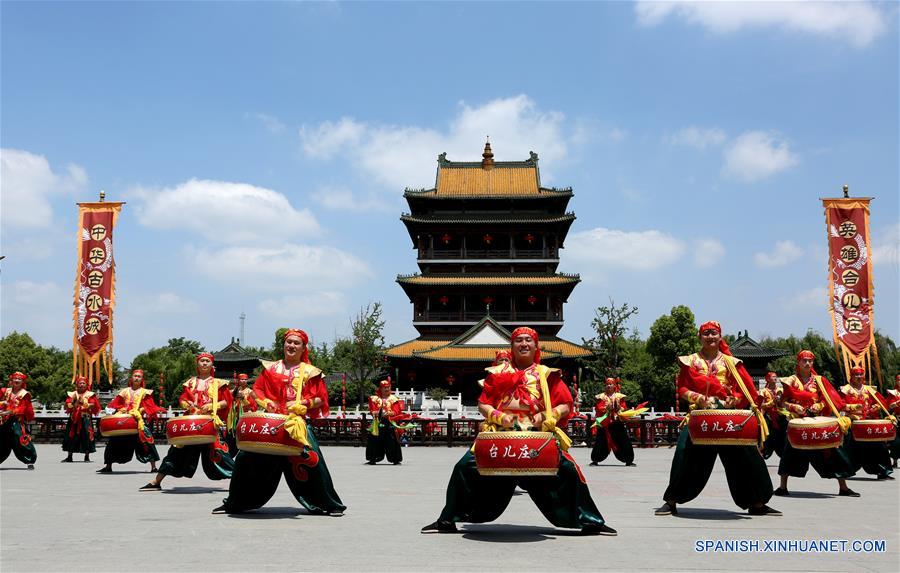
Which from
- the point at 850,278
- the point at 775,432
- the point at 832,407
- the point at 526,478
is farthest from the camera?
the point at 850,278

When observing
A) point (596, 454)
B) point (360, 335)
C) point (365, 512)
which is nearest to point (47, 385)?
point (360, 335)

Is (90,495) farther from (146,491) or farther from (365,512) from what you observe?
(365,512)

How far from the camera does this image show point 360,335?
43.4m

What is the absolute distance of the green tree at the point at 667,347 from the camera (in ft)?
153

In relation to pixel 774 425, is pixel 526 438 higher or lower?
higher

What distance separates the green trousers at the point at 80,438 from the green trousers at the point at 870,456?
15.3 meters

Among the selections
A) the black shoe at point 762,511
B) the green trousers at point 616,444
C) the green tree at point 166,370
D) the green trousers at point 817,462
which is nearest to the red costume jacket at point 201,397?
the black shoe at point 762,511

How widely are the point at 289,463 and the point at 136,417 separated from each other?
245 inches

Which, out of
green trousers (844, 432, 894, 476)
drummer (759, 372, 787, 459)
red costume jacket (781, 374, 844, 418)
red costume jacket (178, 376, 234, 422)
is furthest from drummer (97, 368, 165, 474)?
green trousers (844, 432, 894, 476)

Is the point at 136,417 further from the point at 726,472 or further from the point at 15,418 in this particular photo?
the point at 726,472

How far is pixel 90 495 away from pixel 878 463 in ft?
39.7

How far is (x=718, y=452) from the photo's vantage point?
7.92 m

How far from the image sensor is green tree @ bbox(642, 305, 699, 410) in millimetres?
46750

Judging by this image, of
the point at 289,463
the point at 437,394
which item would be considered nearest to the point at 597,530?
the point at 289,463
